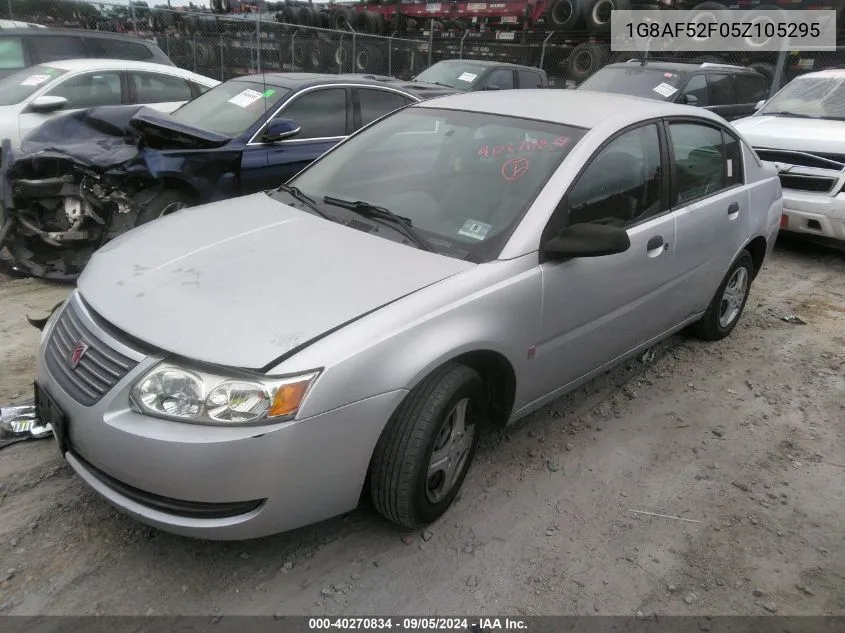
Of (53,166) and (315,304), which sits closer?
(315,304)

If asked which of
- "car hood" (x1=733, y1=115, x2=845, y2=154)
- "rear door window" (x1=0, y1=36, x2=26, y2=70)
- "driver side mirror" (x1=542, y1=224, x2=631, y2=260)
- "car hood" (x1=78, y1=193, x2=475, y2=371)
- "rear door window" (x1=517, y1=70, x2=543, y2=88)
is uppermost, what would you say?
"rear door window" (x1=0, y1=36, x2=26, y2=70)

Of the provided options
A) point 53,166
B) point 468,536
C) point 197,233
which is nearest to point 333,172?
point 197,233

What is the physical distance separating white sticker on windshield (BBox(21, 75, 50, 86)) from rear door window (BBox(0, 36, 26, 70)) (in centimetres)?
142

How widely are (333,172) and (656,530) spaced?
7.82 feet

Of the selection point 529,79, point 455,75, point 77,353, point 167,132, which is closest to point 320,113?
point 167,132

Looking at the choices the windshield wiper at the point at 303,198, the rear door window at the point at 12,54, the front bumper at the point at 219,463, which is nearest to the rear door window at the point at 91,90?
the rear door window at the point at 12,54

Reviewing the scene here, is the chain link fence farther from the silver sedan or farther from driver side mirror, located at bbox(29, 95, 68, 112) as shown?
the silver sedan

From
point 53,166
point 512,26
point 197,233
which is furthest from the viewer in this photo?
point 512,26

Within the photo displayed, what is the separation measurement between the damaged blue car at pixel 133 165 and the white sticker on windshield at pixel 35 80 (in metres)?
2.14

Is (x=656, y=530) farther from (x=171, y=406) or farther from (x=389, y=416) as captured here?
(x=171, y=406)

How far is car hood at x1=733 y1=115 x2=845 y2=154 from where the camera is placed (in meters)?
6.47

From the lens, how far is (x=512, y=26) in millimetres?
15203

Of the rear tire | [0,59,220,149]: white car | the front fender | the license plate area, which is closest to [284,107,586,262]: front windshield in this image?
the front fender

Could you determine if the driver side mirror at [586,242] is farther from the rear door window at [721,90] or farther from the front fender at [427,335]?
the rear door window at [721,90]
